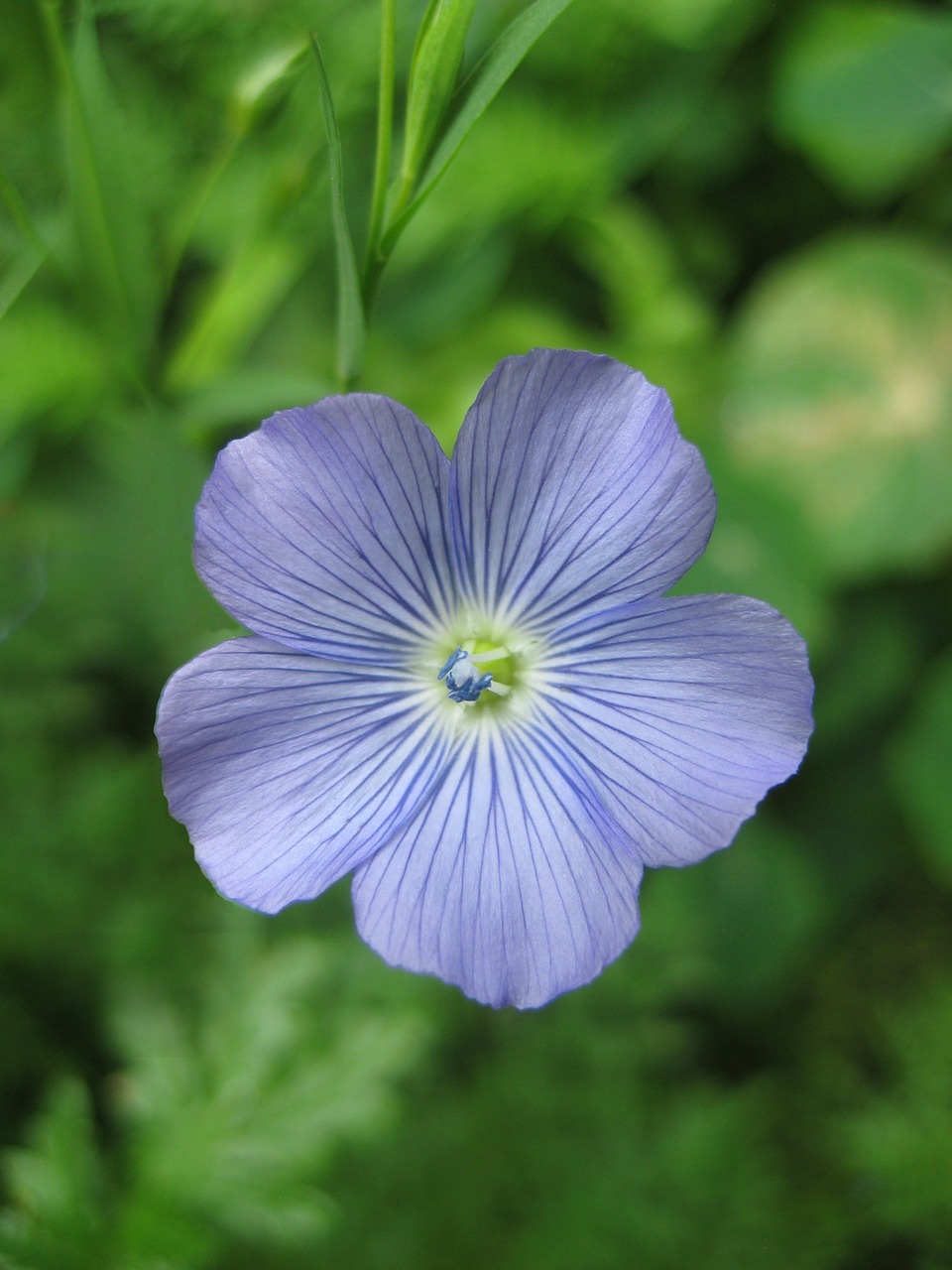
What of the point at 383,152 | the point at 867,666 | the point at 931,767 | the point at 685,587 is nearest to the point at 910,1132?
the point at 931,767

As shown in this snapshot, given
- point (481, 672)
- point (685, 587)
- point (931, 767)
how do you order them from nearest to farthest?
point (481, 672) → point (685, 587) → point (931, 767)

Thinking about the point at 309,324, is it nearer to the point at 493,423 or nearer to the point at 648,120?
the point at 648,120

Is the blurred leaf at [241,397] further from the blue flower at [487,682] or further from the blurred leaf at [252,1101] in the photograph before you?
the blurred leaf at [252,1101]

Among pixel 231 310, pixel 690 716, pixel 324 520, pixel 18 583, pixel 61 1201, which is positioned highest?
pixel 231 310

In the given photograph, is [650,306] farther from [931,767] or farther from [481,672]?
[481,672]

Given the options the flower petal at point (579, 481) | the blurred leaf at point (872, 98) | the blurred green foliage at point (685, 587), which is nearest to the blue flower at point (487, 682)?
the flower petal at point (579, 481)

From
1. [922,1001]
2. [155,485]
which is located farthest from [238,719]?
[922,1001]

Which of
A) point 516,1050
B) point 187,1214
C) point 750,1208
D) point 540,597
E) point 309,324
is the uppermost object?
point 309,324
